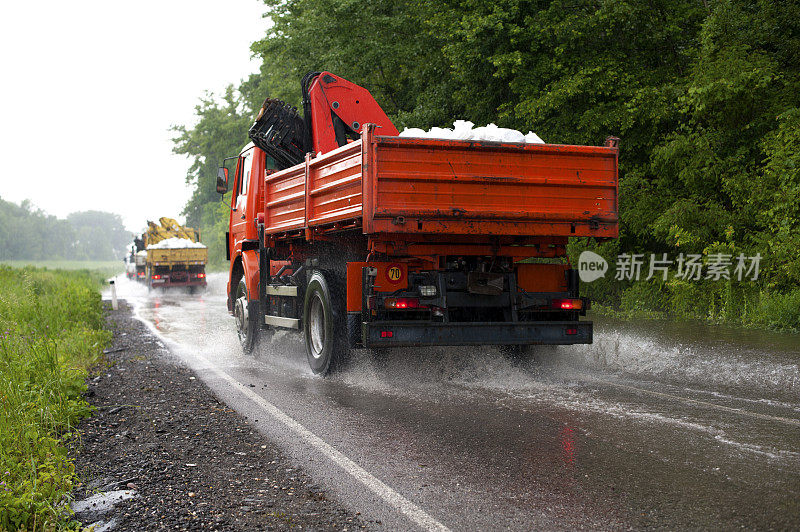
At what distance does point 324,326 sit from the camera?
27.2ft

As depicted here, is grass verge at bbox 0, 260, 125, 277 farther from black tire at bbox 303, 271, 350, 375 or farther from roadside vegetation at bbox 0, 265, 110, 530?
black tire at bbox 303, 271, 350, 375

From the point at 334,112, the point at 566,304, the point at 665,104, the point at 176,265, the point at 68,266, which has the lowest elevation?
the point at 566,304

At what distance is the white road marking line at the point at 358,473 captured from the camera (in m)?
3.78

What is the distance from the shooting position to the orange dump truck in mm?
7004

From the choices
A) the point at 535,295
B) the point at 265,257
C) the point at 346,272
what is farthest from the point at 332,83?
the point at 535,295

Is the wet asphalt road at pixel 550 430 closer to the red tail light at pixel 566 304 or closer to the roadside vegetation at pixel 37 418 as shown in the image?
the red tail light at pixel 566 304

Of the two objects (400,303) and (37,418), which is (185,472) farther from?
(400,303)

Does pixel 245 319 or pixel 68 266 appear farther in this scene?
pixel 68 266

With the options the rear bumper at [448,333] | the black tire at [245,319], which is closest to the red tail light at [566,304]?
the rear bumper at [448,333]

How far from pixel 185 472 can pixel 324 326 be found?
3.70 metres

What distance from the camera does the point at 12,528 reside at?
372 centimetres

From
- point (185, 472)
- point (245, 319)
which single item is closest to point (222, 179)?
point (245, 319)

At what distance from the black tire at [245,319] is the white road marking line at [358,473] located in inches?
140

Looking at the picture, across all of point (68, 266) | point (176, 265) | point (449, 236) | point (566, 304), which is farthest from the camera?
point (68, 266)
